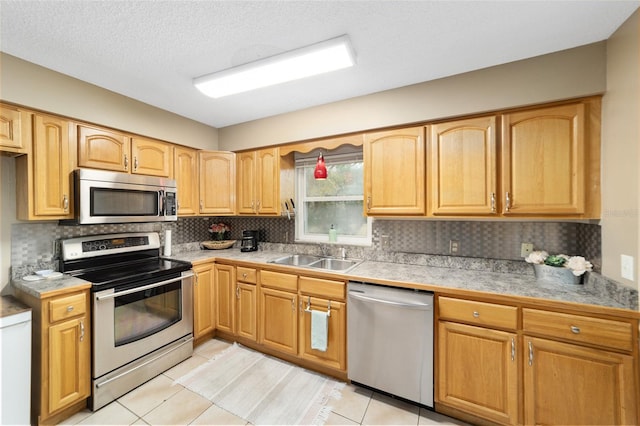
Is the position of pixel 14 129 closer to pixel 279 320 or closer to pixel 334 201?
pixel 279 320

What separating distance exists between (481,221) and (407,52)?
1446mm

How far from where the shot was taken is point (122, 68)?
1.88 m

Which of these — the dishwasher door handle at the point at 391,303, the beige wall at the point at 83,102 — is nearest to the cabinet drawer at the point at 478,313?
the dishwasher door handle at the point at 391,303

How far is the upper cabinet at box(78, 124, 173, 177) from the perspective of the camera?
2.10 metres

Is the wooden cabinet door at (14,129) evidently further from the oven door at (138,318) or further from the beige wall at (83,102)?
the oven door at (138,318)

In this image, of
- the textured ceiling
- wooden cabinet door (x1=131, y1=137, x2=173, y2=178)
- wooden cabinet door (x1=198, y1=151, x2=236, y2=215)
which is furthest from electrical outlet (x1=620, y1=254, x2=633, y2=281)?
wooden cabinet door (x1=131, y1=137, x2=173, y2=178)

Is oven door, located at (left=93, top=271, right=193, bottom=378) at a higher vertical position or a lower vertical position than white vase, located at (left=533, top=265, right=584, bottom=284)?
lower

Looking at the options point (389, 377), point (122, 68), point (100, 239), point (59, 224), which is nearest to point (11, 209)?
point (59, 224)

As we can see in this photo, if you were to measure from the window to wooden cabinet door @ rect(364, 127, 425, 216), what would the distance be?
0.44 metres

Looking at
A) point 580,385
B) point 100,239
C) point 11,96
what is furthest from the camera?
point 100,239

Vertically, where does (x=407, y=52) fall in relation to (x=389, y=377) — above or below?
above

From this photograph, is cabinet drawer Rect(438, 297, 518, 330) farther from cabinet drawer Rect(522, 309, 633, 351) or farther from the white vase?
the white vase

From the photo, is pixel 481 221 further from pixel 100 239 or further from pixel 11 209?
pixel 11 209

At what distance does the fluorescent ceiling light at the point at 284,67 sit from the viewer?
5.17 ft
